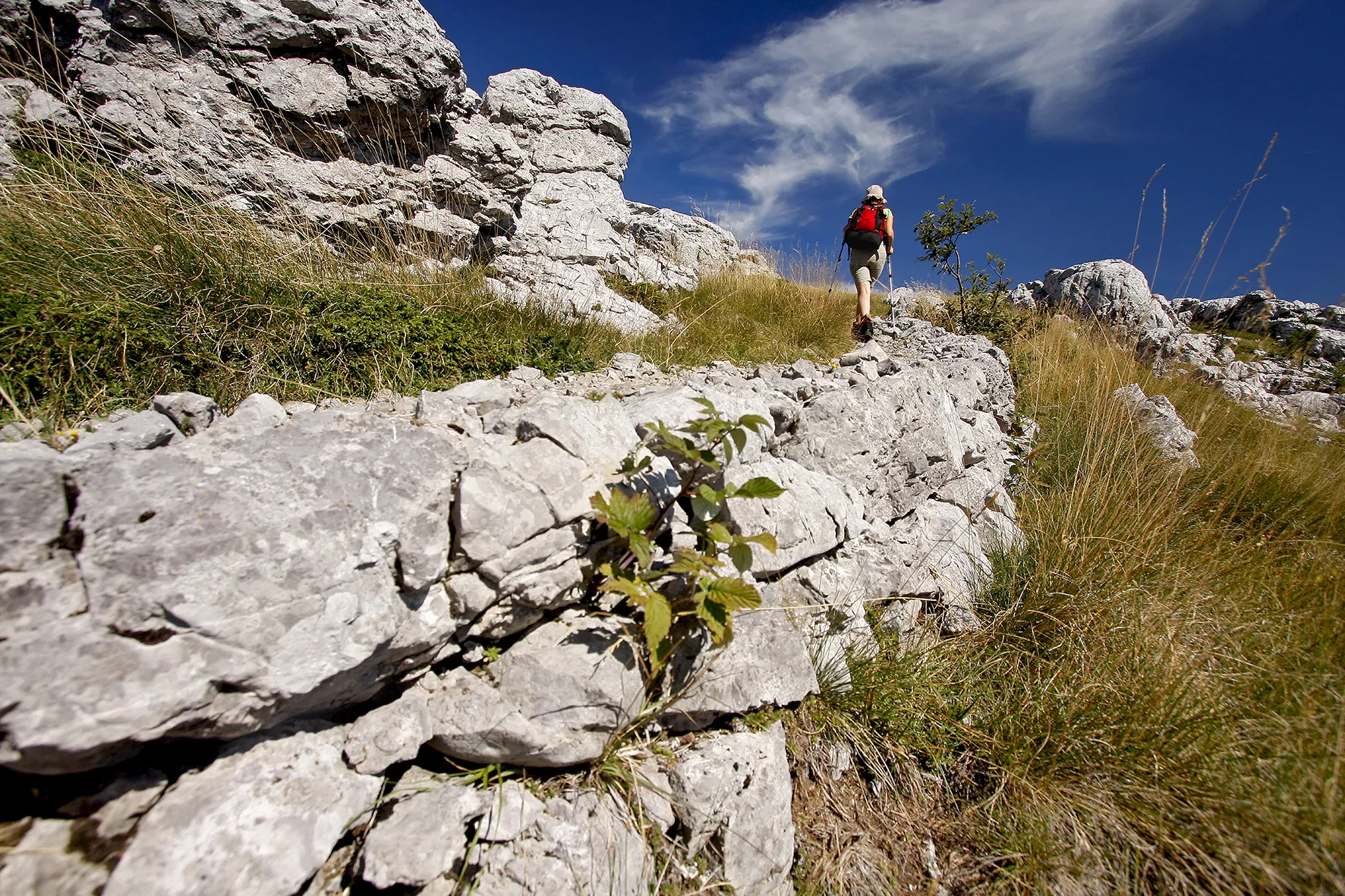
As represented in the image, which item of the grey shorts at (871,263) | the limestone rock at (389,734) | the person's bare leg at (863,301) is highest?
the grey shorts at (871,263)

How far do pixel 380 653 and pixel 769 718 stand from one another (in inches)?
76.0

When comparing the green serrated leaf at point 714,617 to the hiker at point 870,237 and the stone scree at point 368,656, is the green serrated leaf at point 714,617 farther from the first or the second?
the hiker at point 870,237

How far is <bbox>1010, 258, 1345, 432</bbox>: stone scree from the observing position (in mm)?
7512

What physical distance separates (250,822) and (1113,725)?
366cm

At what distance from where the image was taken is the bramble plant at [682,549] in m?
2.13

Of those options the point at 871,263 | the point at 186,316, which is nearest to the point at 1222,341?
the point at 871,263

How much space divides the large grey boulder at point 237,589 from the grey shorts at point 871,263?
7.69 metres

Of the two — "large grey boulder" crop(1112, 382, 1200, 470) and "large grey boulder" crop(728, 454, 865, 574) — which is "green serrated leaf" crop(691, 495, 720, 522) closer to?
"large grey boulder" crop(728, 454, 865, 574)

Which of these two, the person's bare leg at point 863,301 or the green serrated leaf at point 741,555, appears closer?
the green serrated leaf at point 741,555

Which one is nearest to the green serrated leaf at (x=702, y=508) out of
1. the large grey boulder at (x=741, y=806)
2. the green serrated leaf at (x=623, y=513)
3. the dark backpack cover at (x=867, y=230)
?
the green serrated leaf at (x=623, y=513)

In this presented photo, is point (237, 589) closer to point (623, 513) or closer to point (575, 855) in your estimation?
point (623, 513)

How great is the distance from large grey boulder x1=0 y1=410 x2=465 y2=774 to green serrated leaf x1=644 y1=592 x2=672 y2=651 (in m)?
0.80

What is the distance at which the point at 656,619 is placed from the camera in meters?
2.03

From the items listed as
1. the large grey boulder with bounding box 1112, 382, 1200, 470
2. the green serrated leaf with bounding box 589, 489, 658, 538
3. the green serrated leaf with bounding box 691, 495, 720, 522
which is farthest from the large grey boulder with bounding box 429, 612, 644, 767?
the large grey boulder with bounding box 1112, 382, 1200, 470
